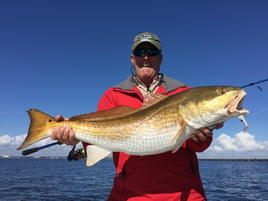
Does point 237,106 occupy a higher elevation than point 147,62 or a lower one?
lower

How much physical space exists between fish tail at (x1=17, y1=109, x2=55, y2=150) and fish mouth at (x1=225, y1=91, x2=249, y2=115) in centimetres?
370

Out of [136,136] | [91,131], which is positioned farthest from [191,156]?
[91,131]

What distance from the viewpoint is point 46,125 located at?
5.34m

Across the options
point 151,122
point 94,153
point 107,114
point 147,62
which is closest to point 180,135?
point 151,122

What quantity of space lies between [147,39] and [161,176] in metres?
3.22

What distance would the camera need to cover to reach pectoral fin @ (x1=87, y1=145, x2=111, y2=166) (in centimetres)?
505

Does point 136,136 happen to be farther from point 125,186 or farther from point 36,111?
point 36,111

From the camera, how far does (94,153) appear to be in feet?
17.0

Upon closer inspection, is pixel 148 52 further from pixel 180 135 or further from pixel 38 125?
pixel 38 125

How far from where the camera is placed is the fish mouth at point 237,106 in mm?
4145

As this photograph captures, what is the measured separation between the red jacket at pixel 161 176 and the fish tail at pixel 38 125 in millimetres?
1733

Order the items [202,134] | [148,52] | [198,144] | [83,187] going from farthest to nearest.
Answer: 1. [83,187]
2. [148,52]
3. [198,144]
4. [202,134]

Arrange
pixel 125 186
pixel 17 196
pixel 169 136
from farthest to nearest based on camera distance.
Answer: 1. pixel 17 196
2. pixel 125 186
3. pixel 169 136

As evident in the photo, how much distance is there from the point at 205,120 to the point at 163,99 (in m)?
0.94
